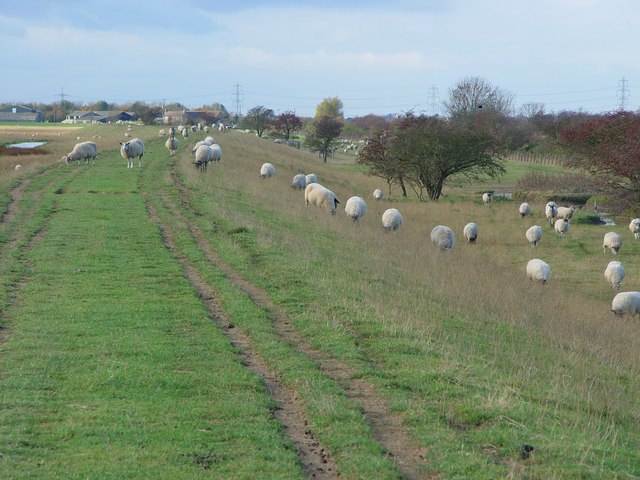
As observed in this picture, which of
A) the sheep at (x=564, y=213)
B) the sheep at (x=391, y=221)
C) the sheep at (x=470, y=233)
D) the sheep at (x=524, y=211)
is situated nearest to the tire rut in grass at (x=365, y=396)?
the sheep at (x=391, y=221)

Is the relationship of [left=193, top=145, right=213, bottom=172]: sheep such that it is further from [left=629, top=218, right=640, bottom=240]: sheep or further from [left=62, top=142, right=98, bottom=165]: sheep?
[left=629, top=218, right=640, bottom=240]: sheep

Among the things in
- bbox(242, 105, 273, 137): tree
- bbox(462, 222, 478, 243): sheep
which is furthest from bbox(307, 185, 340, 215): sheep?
bbox(242, 105, 273, 137): tree

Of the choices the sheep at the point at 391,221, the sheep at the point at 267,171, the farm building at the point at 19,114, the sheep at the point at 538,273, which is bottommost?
the sheep at the point at 538,273

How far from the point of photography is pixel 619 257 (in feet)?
112

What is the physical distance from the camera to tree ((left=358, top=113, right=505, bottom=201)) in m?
54.9

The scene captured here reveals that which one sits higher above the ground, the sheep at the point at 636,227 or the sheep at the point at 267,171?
the sheep at the point at 267,171

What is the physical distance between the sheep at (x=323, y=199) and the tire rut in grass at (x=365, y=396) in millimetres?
17849

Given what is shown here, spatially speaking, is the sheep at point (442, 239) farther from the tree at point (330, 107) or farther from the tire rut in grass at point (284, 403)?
the tree at point (330, 107)

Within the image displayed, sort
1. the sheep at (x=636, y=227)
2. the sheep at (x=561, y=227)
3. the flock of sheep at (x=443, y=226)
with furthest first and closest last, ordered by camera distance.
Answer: the sheep at (x=561, y=227) → the sheep at (x=636, y=227) → the flock of sheep at (x=443, y=226)

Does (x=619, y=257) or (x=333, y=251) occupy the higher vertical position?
(x=333, y=251)

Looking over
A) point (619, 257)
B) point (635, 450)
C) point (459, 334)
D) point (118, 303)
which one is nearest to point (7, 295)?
point (118, 303)

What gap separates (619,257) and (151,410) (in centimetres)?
2968

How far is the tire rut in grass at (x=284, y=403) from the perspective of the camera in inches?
277

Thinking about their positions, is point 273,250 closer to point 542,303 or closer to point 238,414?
point 542,303
